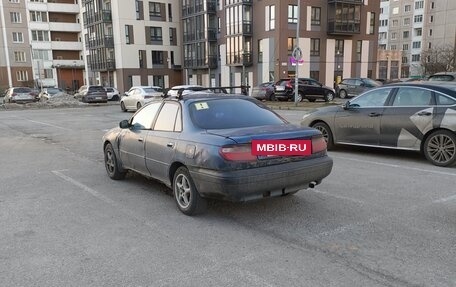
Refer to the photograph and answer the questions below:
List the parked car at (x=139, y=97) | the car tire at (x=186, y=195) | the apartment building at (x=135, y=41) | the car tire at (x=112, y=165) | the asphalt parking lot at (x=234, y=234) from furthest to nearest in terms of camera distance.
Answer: the apartment building at (x=135, y=41), the parked car at (x=139, y=97), the car tire at (x=112, y=165), the car tire at (x=186, y=195), the asphalt parking lot at (x=234, y=234)

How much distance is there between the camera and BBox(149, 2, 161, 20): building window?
5717 cm

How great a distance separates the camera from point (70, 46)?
71562 millimetres

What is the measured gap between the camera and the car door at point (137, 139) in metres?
6.22

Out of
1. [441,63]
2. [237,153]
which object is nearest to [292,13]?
[441,63]

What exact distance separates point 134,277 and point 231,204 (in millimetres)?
2293

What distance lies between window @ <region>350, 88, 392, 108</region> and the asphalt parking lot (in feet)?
6.28

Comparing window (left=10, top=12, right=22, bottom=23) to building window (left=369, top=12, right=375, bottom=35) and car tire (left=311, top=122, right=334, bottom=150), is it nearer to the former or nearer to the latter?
building window (left=369, top=12, right=375, bottom=35)

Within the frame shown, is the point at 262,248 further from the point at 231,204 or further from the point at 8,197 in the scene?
the point at 8,197

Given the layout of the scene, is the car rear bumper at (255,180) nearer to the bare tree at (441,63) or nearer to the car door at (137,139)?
the car door at (137,139)

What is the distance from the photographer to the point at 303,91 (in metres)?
27.9

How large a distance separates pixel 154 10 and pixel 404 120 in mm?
53657

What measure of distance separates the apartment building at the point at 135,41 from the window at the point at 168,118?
170 feet

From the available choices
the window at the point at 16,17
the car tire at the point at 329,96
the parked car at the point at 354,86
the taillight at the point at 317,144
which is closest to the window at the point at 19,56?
the window at the point at 16,17

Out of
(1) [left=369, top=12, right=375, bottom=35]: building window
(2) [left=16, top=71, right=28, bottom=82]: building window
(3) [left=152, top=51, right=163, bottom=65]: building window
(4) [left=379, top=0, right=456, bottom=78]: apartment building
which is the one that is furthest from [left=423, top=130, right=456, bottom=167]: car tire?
(4) [left=379, top=0, right=456, bottom=78]: apartment building
